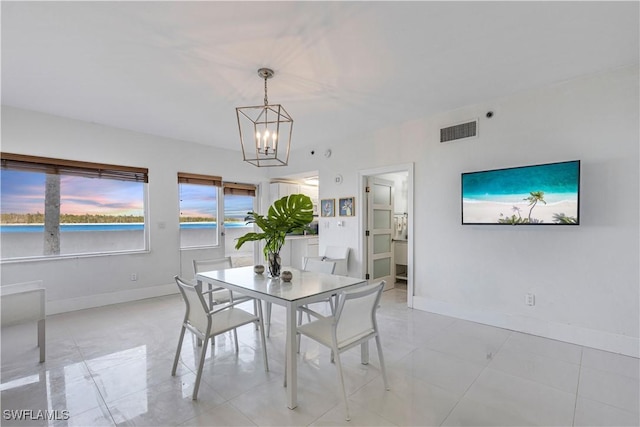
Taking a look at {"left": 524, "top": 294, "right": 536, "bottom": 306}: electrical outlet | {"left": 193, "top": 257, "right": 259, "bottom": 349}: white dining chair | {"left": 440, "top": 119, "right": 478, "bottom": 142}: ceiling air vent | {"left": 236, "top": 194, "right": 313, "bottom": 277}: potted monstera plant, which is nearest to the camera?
{"left": 236, "top": 194, "right": 313, "bottom": 277}: potted monstera plant

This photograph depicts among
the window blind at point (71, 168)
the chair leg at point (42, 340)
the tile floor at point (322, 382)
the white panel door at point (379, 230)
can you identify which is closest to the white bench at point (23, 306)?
the chair leg at point (42, 340)

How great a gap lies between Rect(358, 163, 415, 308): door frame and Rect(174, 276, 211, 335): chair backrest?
2.77 metres

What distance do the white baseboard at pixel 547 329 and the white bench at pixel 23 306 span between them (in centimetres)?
409

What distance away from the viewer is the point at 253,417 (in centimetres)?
177

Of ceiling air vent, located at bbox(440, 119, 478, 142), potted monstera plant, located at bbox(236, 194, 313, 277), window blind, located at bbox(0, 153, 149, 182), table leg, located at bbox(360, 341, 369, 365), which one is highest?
ceiling air vent, located at bbox(440, 119, 478, 142)

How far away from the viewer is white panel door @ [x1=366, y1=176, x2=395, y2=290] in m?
4.66

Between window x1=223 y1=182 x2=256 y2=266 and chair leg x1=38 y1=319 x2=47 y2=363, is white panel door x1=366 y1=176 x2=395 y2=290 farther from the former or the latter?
chair leg x1=38 y1=319 x2=47 y2=363

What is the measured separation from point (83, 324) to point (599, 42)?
5723 mm

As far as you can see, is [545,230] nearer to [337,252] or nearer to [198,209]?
[337,252]

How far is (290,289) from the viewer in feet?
7.25

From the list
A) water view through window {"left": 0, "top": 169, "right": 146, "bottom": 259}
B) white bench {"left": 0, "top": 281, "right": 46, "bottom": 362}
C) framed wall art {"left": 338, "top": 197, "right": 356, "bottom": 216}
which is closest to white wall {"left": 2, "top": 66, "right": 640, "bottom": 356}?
framed wall art {"left": 338, "top": 197, "right": 356, "bottom": 216}

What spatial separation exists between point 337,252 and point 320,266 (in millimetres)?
1652

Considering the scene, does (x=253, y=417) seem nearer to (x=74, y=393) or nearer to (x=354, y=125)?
(x=74, y=393)

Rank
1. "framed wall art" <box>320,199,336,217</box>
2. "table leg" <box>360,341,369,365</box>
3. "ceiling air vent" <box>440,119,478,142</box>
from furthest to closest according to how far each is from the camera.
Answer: "framed wall art" <box>320,199,336,217</box>
"ceiling air vent" <box>440,119,478,142</box>
"table leg" <box>360,341,369,365</box>
